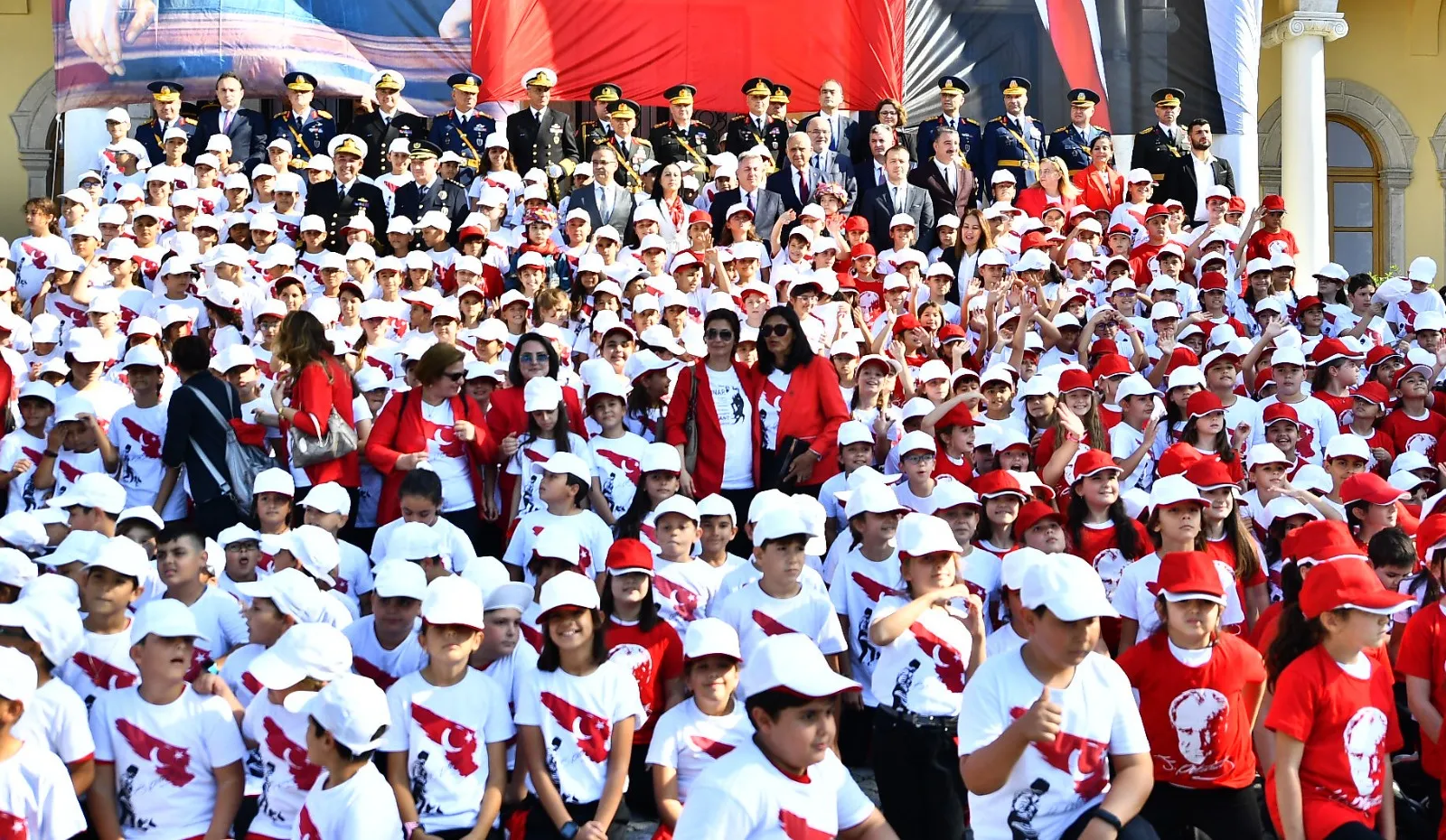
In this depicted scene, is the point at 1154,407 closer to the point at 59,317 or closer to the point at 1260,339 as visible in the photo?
the point at 1260,339

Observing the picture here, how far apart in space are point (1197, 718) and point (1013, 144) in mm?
10298

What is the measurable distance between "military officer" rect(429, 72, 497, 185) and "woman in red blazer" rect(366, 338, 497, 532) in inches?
234

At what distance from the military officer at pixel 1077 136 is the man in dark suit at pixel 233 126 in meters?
7.37

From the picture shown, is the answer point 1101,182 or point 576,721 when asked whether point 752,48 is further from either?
point 576,721

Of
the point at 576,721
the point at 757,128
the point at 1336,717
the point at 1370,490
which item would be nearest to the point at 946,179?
the point at 757,128

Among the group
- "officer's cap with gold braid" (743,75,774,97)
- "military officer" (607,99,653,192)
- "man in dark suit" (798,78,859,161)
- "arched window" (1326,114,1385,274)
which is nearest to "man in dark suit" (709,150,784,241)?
"military officer" (607,99,653,192)

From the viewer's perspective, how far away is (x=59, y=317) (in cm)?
1110

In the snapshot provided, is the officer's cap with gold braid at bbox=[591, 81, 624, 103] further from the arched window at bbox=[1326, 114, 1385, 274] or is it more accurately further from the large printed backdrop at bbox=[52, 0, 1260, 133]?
the arched window at bbox=[1326, 114, 1385, 274]

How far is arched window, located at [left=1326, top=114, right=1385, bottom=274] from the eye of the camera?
23031mm

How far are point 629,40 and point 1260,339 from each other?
28.2ft

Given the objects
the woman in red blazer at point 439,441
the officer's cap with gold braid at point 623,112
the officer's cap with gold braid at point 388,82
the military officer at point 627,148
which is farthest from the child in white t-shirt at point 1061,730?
the officer's cap with gold braid at point 388,82

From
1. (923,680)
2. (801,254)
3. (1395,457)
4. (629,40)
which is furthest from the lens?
(629,40)

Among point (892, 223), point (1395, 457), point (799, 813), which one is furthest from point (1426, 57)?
point (799, 813)

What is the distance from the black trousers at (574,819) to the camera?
579 cm
